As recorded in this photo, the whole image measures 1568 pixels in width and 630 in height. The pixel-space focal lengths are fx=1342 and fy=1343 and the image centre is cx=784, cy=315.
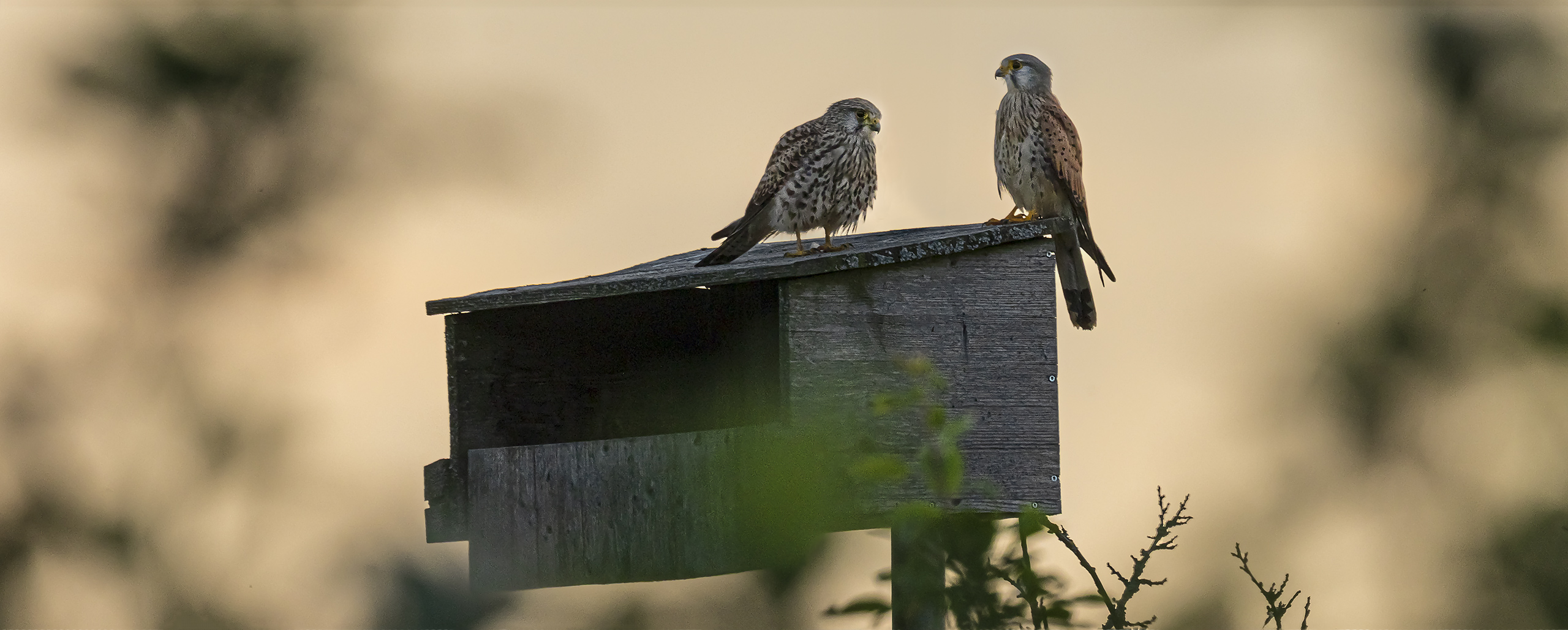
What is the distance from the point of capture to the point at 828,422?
1038 mm

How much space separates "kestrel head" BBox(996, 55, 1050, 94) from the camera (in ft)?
16.8

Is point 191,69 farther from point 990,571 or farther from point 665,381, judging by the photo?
point 990,571

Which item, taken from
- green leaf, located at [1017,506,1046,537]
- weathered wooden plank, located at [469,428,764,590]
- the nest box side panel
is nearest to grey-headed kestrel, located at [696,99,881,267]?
the nest box side panel

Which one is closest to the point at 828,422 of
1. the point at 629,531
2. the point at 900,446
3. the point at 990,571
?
the point at 990,571

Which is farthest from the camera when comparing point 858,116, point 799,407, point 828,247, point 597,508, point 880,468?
point 858,116

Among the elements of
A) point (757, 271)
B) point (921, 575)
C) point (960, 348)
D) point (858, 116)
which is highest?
point (858, 116)

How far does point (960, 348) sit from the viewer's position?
3.22m

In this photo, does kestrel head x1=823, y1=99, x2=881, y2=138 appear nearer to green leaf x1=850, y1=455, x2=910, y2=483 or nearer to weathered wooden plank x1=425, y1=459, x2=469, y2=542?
weathered wooden plank x1=425, y1=459, x2=469, y2=542

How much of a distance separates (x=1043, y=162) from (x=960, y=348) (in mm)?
1645

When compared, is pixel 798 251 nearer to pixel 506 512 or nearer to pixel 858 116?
pixel 858 116

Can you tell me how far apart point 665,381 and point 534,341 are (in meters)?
0.48

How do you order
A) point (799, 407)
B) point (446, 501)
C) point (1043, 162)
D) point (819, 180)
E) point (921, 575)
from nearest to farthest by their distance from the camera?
point (921, 575) < point (799, 407) < point (446, 501) < point (819, 180) < point (1043, 162)

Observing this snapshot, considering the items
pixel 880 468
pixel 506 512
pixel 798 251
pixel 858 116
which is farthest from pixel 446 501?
pixel 880 468

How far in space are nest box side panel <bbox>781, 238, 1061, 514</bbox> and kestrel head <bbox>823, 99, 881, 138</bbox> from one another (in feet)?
3.76
